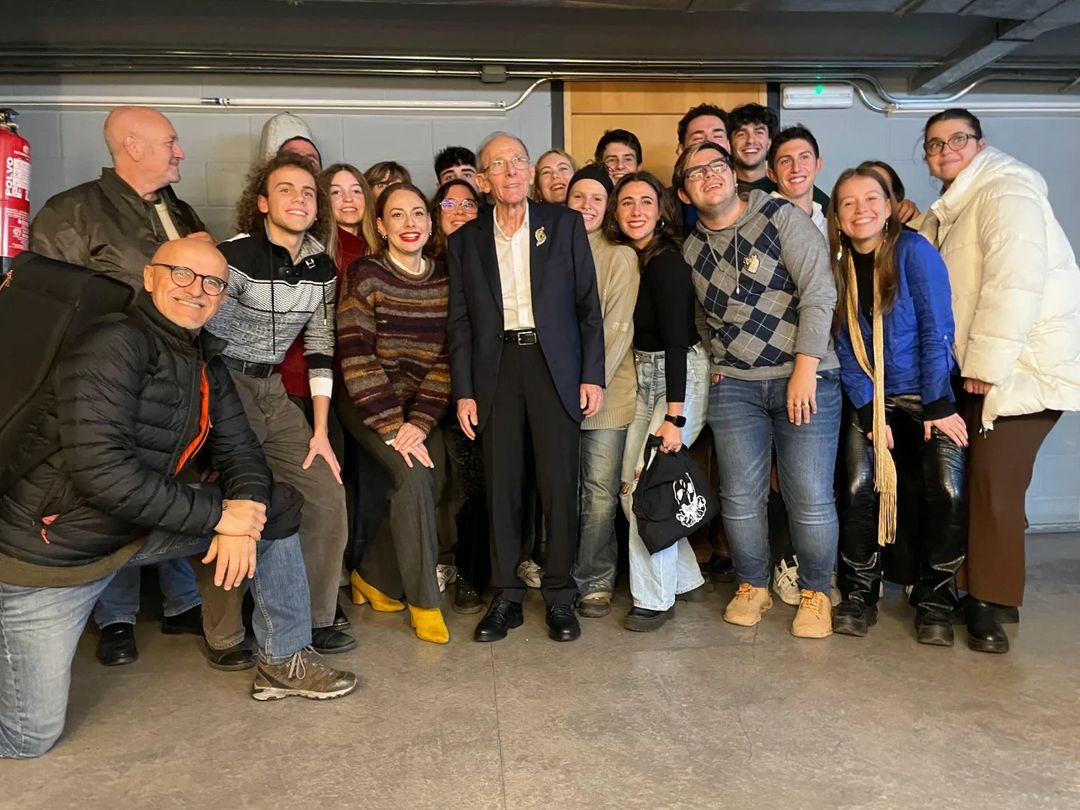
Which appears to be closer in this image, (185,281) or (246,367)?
(185,281)

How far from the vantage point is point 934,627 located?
2805 mm

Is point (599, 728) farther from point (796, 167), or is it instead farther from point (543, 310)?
point (796, 167)

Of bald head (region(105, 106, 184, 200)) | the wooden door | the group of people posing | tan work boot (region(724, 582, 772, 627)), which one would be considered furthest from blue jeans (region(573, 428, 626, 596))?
the wooden door

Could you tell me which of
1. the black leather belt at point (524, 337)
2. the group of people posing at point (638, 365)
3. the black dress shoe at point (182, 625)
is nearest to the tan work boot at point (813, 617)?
the group of people posing at point (638, 365)

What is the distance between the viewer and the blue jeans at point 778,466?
9.25 ft

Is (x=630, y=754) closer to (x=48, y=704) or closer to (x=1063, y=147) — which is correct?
(x=48, y=704)

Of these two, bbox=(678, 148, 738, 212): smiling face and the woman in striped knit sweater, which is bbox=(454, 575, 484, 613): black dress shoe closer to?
the woman in striped knit sweater

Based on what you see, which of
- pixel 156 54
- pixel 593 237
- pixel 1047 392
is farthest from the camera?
pixel 156 54

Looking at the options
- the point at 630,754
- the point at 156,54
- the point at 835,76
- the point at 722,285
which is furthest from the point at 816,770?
the point at 156,54

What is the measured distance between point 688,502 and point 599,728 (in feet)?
2.92

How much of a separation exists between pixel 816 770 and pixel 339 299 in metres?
2.14

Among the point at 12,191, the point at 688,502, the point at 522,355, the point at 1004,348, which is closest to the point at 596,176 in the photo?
the point at 522,355

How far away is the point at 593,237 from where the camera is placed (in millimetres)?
3104

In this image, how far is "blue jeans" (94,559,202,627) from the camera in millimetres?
2828
